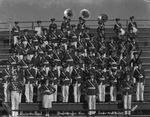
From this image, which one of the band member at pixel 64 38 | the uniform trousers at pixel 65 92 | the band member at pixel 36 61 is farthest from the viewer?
the band member at pixel 64 38

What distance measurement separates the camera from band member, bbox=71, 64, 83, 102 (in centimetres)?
1619

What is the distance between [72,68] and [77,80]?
0.63 metres

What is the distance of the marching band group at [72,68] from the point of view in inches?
624

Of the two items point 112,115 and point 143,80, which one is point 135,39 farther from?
point 112,115

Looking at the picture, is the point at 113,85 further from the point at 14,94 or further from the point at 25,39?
the point at 25,39

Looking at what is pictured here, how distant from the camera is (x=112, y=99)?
16.2m

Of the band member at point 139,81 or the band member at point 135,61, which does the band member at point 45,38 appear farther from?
the band member at point 139,81

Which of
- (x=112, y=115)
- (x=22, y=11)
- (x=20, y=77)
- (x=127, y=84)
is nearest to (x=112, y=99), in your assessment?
(x=127, y=84)

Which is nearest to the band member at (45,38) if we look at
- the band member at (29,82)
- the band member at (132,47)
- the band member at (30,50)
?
the band member at (30,50)

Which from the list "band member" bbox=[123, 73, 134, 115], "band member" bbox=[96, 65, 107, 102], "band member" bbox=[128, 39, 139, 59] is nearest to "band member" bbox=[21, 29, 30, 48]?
"band member" bbox=[96, 65, 107, 102]

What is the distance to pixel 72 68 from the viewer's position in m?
16.8

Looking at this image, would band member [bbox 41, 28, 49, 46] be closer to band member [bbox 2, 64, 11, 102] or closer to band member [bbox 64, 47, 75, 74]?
band member [bbox 64, 47, 75, 74]

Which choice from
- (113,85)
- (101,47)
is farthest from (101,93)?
(101,47)

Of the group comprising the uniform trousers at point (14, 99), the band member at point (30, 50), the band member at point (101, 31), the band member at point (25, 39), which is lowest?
the uniform trousers at point (14, 99)
